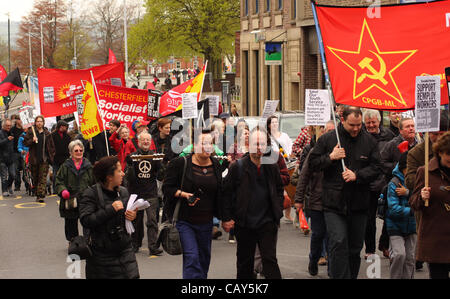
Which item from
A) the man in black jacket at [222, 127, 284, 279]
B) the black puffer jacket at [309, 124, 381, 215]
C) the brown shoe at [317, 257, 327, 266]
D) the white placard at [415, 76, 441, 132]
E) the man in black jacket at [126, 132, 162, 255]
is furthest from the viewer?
the man in black jacket at [126, 132, 162, 255]

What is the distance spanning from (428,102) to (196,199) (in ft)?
7.78

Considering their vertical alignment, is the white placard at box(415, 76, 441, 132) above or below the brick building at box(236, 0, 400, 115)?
below

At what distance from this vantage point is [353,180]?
8039 mm

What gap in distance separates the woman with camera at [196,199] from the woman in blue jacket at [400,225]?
1.73 metres

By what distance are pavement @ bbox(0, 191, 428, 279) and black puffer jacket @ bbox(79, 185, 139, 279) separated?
73.4 inches

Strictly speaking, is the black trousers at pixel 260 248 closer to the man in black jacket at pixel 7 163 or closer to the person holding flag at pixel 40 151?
the person holding flag at pixel 40 151

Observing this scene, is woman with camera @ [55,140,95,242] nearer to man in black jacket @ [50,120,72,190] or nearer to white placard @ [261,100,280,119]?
white placard @ [261,100,280,119]

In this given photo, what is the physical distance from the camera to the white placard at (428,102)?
7.56 meters

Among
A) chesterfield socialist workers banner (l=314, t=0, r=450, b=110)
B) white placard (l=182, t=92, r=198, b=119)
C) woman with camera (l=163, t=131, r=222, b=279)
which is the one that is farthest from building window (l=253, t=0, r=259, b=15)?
woman with camera (l=163, t=131, r=222, b=279)

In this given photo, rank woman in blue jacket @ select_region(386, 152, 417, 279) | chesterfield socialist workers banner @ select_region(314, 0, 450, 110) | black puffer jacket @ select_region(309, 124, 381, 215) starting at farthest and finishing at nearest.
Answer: chesterfield socialist workers banner @ select_region(314, 0, 450, 110) < woman in blue jacket @ select_region(386, 152, 417, 279) < black puffer jacket @ select_region(309, 124, 381, 215)

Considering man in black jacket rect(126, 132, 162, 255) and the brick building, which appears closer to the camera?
man in black jacket rect(126, 132, 162, 255)

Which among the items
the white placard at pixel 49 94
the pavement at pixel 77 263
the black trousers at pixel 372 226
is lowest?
the pavement at pixel 77 263

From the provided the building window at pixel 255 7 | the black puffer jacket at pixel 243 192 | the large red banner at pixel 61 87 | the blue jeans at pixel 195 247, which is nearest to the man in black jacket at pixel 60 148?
the large red banner at pixel 61 87

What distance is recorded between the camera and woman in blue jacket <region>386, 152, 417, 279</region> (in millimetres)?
8211
